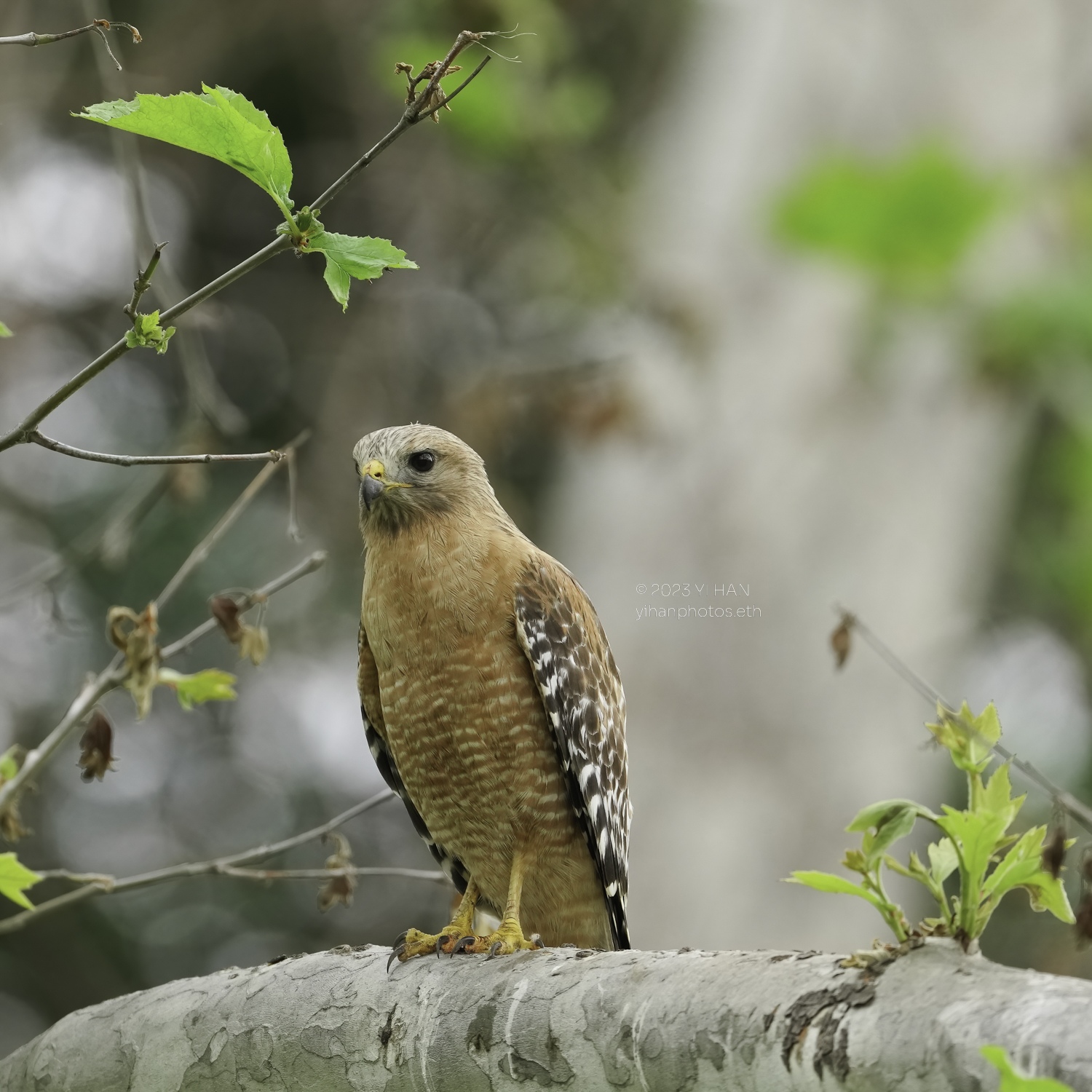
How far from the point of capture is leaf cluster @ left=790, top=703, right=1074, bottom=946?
2.13 metres

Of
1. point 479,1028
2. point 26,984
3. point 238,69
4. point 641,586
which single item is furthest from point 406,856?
point 479,1028

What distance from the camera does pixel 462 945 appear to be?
11.9 ft

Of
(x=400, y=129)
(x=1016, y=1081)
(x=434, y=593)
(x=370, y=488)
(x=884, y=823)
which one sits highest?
(x=370, y=488)

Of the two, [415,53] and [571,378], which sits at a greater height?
[415,53]

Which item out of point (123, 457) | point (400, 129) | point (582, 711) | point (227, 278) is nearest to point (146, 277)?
point (227, 278)

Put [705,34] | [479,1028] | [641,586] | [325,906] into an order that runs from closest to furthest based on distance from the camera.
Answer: [479,1028]
[325,906]
[641,586]
[705,34]

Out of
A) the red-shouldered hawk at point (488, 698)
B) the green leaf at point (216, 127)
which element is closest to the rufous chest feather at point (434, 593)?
the red-shouldered hawk at point (488, 698)

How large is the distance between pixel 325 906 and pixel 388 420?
5590 millimetres

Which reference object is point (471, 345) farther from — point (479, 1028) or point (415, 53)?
point (479, 1028)

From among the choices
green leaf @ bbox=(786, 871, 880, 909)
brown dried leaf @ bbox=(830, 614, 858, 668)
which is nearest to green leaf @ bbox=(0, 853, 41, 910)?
green leaf @ bbox=(786, 871, 880, 909)

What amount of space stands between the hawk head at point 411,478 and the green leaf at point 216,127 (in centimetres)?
208

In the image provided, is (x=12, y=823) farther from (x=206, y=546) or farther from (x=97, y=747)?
(x=206, y=546)

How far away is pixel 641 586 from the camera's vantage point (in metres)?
7.03

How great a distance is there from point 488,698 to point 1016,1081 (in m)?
2.69
